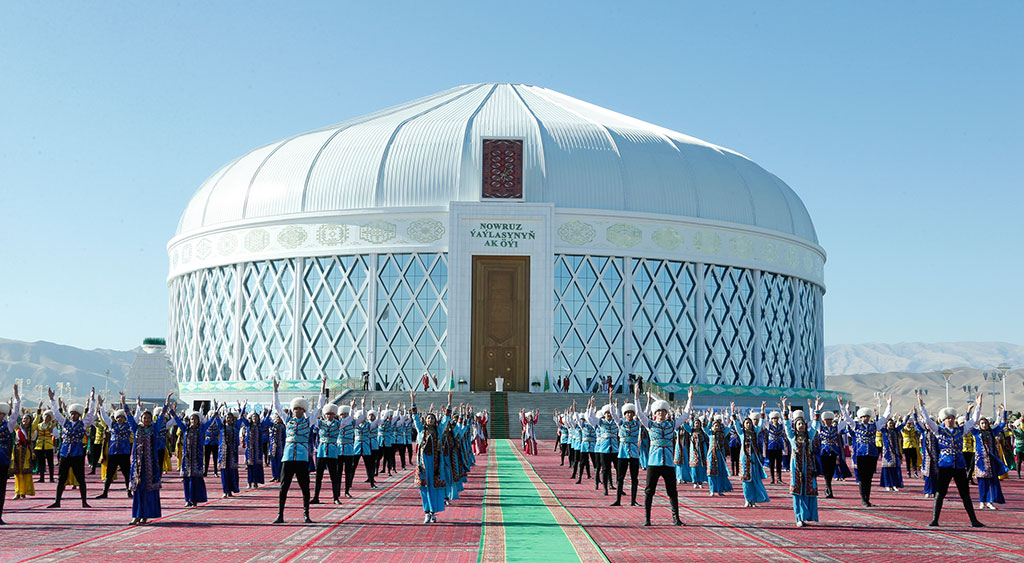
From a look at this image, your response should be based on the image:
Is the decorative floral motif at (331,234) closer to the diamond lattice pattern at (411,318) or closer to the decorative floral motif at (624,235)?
the diamond lattice pattern at (411,318)

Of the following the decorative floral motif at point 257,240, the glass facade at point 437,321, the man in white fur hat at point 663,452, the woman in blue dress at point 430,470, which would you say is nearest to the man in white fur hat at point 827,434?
the man in white fur hat at point 663,452

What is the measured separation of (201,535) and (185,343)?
48.8 meters

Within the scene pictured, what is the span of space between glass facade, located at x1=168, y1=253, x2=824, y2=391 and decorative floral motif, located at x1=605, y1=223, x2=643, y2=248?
2.63 feet

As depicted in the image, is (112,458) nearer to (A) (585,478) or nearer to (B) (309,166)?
(A) (585,478)

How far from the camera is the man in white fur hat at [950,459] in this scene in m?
14.8

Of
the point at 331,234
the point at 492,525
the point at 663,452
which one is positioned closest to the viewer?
the point at 492,525

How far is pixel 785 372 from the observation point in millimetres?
58625

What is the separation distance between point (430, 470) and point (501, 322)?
37285 millimetres

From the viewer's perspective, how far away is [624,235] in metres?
52.9

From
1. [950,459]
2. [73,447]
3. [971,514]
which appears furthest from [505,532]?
[73,447]

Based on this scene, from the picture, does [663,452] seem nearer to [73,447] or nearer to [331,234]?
[73,447]

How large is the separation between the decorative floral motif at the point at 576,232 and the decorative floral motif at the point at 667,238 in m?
3.20

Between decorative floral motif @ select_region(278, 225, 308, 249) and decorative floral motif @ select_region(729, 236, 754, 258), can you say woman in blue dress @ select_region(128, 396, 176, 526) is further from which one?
decorative floral motif @ select_region(729, 236, 754, 258)

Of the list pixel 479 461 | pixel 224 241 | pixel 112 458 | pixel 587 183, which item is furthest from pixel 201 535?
pixel 224 241
